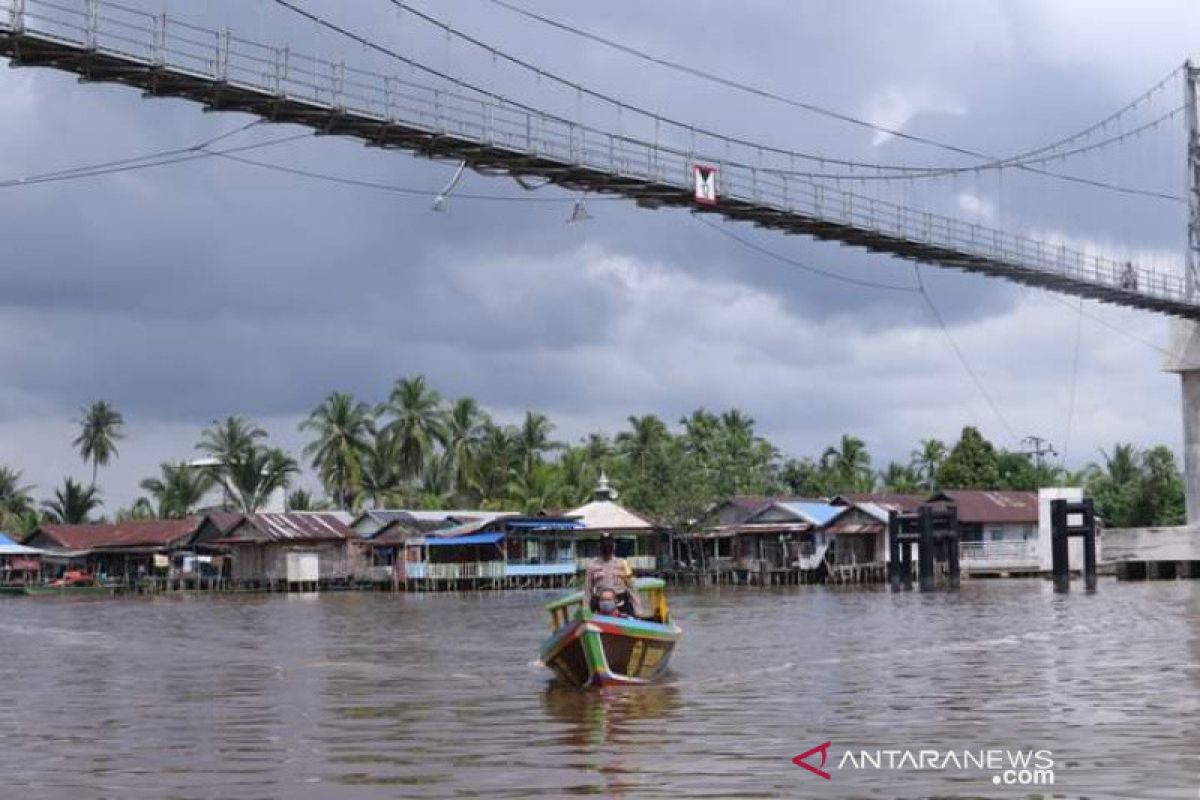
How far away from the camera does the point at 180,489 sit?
106250 millimetres

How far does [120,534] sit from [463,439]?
68.4 ft

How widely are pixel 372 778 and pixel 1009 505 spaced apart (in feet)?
231

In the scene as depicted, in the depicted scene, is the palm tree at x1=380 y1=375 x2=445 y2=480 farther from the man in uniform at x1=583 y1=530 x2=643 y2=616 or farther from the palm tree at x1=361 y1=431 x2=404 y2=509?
the man in uniform at x1=583 y1=530 x2=643 y2=616

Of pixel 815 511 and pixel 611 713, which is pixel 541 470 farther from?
pixel 611 713

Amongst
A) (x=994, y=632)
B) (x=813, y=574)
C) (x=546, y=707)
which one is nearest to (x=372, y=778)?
(x=546, y=707)

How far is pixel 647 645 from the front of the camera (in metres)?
21.5

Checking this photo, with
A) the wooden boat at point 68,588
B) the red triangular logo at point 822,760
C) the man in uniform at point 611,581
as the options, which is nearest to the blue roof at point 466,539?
the wooden boat at point 68,588

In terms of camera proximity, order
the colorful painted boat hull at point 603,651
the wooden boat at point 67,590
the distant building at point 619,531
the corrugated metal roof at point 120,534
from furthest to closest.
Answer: the corrugated metal roof at point 120,534, the wooden boat at point 67,590, the distant building at point 619,531, the colorful painted boat hull at point 603,651

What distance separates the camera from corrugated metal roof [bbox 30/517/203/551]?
9325 cm

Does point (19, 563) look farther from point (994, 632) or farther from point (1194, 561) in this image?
point (994, 632)

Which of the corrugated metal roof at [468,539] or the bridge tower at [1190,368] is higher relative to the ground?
the bridge tower at [1190,368]

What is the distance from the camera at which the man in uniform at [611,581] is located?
2208 cm

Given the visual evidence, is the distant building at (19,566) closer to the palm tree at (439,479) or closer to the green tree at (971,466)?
the palm tree at (439,479)

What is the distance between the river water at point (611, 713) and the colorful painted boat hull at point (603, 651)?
379mm
